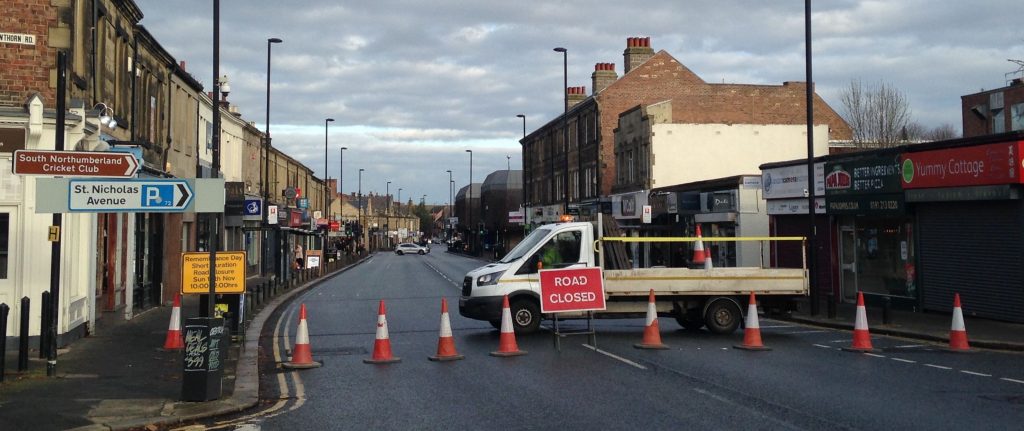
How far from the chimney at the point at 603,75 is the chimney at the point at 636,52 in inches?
89.4

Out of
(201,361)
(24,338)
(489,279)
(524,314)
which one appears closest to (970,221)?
(524,314)

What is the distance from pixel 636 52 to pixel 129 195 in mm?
43500

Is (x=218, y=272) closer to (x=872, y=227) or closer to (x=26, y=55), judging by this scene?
(x=26, y=55)

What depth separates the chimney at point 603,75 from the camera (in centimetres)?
5472

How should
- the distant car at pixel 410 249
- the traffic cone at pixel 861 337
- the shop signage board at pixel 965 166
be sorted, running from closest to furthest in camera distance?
1. the traffic cone at pixel 861 337
2. the shop signage board at pixel 965 166
3. the distant car at pixel 410 249

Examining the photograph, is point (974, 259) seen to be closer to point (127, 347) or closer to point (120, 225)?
point (127, 347)

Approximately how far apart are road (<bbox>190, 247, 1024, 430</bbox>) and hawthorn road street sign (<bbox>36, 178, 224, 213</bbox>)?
2.57 metres

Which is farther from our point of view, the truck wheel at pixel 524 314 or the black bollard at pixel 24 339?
the truck wheel at pixel 524 314

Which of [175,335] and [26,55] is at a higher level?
[26,55]

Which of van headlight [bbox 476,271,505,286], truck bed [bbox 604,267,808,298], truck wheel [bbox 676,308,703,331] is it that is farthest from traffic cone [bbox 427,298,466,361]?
truck wheel [bbox 676,308,703,331]

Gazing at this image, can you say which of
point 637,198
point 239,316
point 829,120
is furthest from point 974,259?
point 829,120

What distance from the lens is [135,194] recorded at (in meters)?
11.1

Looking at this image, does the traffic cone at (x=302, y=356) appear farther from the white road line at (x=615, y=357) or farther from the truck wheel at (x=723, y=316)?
the truck wheel at (x=723, y=316)

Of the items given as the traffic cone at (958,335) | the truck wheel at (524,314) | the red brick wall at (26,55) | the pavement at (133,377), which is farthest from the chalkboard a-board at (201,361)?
the traffic cone at (958,335)
